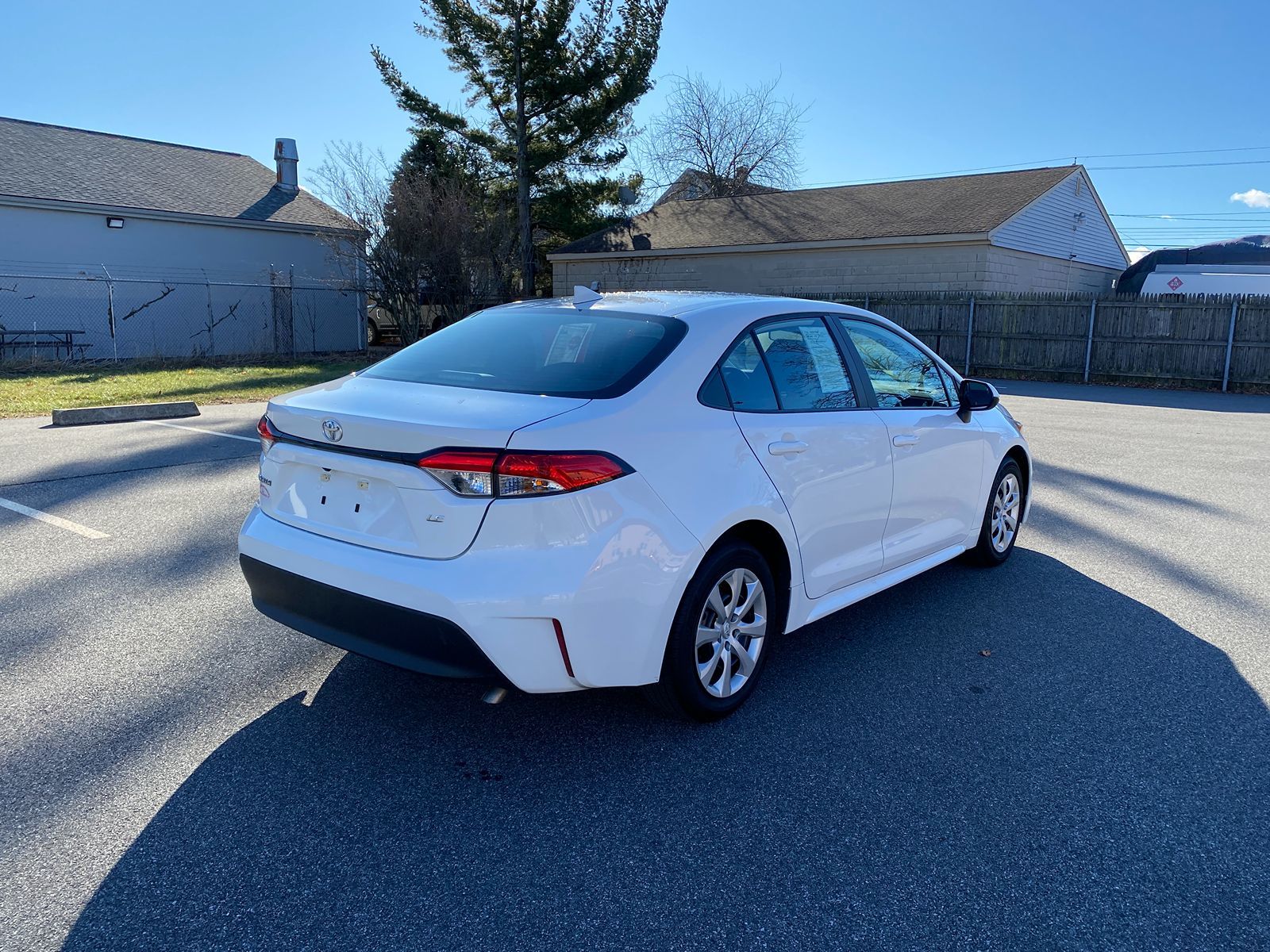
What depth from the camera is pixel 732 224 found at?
2689cm

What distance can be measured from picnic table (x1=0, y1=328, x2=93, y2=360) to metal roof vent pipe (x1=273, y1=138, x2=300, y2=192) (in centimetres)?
853

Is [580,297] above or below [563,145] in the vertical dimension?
below

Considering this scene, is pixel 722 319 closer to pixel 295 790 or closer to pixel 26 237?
pixel 295 790

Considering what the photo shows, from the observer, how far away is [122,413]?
11.3m

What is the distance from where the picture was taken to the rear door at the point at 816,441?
3.77 metres

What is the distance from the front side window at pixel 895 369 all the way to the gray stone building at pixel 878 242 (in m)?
18.4

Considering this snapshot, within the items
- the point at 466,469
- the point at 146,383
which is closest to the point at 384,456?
the point at 466,469

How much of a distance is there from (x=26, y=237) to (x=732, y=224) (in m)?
17.5

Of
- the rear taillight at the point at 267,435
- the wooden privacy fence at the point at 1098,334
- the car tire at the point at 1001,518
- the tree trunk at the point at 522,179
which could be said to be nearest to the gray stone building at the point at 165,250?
the tree trunk at the point at 522,179

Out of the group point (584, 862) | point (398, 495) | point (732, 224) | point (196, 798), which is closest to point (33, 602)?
point (196, 798)

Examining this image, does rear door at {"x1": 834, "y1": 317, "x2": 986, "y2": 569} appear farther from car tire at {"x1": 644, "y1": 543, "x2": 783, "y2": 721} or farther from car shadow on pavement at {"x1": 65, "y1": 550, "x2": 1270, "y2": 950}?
car tire at {"x1": 644, "y1": 543, "x2": 783, "y2": 721}

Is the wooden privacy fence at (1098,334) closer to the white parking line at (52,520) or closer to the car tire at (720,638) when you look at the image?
the white parking line at (52,520)

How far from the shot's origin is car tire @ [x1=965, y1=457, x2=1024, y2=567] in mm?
5562

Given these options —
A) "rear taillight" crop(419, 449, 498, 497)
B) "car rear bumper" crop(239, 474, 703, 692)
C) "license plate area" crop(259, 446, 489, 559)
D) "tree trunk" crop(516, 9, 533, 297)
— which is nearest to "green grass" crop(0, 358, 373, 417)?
"tree trunk" crop(516, 9, 533, 297)
